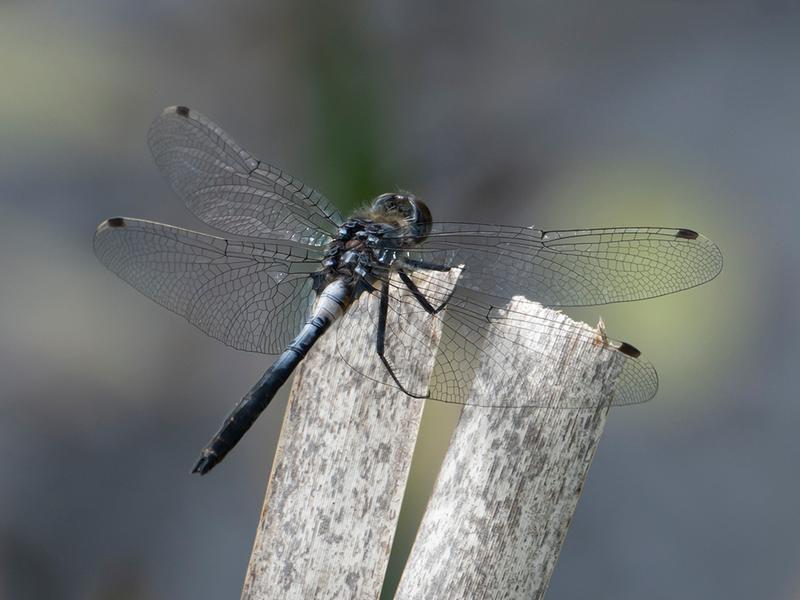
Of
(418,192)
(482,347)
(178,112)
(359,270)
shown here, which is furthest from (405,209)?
(418,192)

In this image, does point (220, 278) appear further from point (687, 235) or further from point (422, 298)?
point (687, 235)

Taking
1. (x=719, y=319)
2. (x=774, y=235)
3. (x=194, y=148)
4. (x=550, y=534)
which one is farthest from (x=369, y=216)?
(x=774, y=235)

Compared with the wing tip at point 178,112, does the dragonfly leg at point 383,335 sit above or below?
below

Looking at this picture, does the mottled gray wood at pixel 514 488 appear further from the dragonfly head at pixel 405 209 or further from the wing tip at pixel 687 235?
the dragonfly head at pixel 405 209

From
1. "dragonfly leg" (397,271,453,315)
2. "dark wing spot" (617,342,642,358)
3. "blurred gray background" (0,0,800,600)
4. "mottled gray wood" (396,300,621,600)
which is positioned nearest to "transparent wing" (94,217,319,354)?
"dragonfly leg" (397,271,453,315)

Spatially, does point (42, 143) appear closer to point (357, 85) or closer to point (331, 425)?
point (357, 85)

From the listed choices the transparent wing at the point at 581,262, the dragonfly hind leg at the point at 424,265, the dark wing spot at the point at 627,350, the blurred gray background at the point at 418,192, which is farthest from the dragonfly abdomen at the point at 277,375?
the blurred gray background at the point at 418,192
